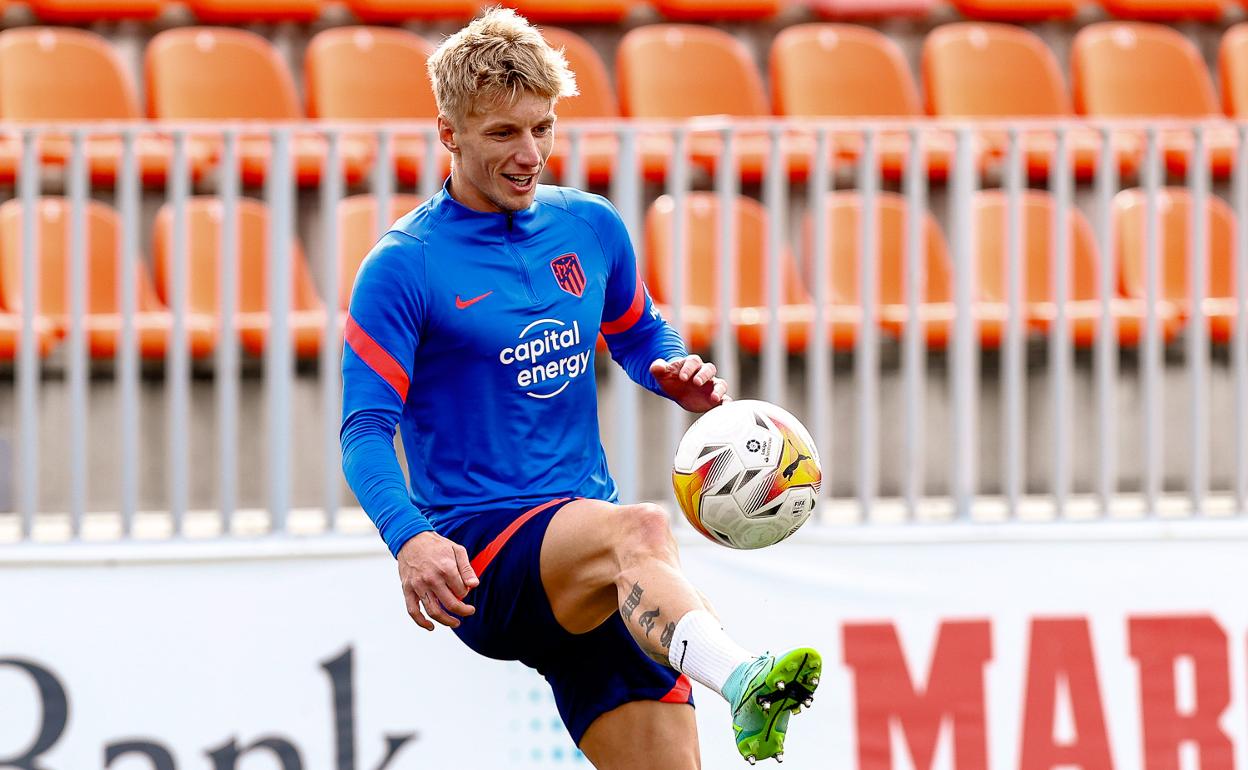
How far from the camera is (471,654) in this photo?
16.9 ft

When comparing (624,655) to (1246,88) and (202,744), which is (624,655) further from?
(1246,88)

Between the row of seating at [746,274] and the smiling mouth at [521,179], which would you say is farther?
the row of seating at [746,274]

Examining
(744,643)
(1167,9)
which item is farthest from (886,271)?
(1167,9)

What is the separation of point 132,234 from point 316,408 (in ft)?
2.91

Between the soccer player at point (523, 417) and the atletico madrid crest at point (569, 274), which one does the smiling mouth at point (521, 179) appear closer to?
the soccer player at point (523, 417)

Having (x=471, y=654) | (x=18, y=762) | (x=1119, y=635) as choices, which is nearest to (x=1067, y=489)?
(x=1119, y=635)

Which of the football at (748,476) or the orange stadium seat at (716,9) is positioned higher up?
the orange stadium seat at (716,9)

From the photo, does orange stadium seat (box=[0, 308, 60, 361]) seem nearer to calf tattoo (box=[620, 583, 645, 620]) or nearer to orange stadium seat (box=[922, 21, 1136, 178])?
calf tattoo (box=[620, 583, 645, 620])

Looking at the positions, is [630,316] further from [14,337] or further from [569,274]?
[14,337]

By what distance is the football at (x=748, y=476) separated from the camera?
338cm

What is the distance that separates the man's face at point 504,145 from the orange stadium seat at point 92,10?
15.6ft

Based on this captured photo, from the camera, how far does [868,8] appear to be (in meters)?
8.26

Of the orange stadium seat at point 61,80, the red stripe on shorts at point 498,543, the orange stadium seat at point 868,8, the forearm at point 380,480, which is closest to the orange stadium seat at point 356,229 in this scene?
the orange stadium seat at point 61,80

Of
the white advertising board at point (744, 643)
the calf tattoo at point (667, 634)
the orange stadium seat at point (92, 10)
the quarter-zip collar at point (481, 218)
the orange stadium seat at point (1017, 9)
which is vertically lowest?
the white advertising board at point (744, 643)
